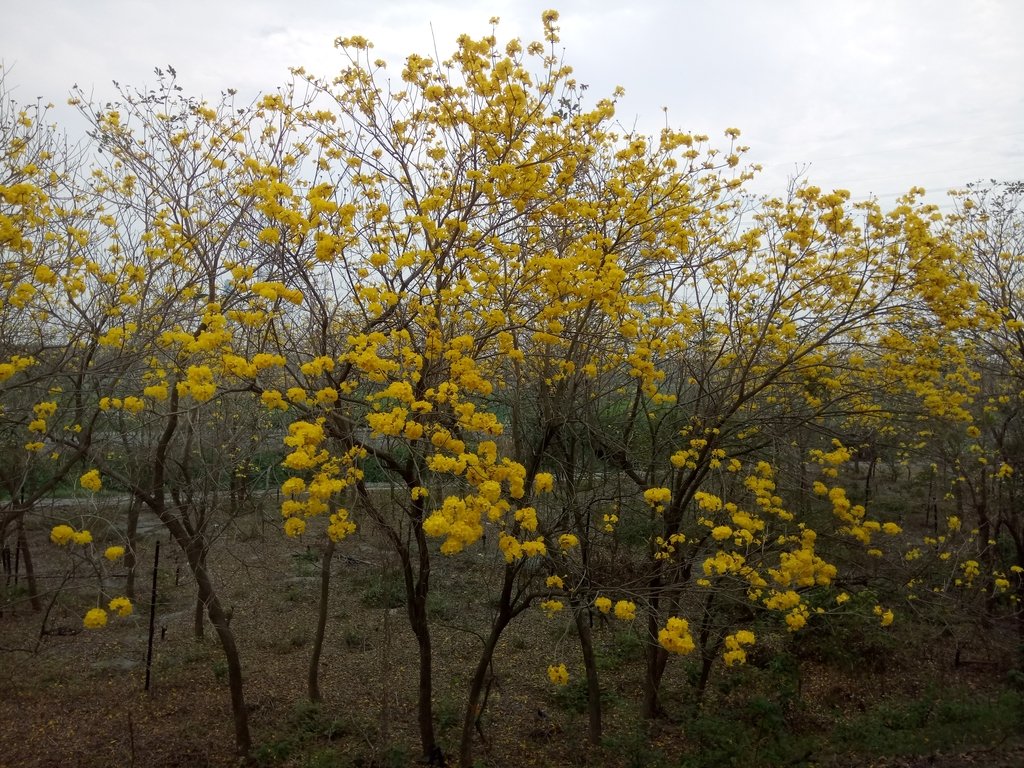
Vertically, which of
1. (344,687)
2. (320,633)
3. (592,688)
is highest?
(320,633)

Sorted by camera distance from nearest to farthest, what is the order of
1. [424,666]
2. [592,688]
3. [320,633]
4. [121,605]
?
[121,605] < [424,666] < [592,688] < [320,633]

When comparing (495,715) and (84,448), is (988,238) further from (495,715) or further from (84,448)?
(84,448)

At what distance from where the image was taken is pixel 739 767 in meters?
5.34

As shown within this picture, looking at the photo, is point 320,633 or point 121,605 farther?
point 320,633

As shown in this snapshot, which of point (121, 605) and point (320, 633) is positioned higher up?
point (121, 605)

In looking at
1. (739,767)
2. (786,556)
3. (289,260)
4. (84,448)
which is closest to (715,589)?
(786,556)

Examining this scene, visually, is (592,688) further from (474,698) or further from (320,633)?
(320,633)

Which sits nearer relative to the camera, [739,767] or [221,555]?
[739,767]

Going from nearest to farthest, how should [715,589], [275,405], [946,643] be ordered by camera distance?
[275,405], [715,589], [946,643]

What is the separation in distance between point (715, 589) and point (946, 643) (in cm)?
677

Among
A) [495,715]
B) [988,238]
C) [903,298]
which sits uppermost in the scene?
[988,238]

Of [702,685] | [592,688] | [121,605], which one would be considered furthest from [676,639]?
[702,685]

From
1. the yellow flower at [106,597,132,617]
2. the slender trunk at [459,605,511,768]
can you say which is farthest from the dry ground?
the yellow flower at [106,597,132,617]

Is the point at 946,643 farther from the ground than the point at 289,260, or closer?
closer
